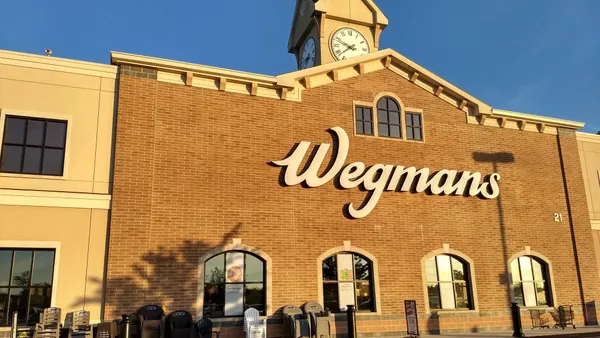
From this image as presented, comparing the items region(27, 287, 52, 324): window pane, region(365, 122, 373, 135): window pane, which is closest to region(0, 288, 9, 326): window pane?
region(27, 287, 52, 324): window pane

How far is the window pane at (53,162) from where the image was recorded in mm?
13250

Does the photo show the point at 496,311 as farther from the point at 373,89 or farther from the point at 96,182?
the point at 96,182

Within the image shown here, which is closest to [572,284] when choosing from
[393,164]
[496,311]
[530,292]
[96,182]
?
[530,292]

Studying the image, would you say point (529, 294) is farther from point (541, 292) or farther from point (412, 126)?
point (412, 126)

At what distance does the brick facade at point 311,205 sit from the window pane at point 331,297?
43cm

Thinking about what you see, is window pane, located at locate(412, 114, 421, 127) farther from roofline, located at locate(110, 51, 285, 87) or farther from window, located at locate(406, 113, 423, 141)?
roofline, located at locate(110, 51, 285, 87)

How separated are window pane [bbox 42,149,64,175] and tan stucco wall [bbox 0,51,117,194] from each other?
0.63ft

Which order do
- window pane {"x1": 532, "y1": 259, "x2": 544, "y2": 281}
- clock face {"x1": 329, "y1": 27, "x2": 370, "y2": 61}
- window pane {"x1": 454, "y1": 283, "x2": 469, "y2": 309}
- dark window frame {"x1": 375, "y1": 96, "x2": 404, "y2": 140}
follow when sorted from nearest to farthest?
1. window pane {"x1": 454, "y1": 283, "x2": 469, "y2": 309}
2. dark window frame {"x1": 375, "y1": 96, "x2": 404, "y2": 140}
3. window pane {"x1": 532, "y1": 259, "x2": 544, "y2": 281}
4. clock face {"x1": 329, "y1": 27, "x2": 370, "y2": 61}

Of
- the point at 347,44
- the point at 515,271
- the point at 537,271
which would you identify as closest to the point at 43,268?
the point at 515,271

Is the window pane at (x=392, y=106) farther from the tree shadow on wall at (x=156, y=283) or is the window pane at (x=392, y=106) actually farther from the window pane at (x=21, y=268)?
the window pane at (x=21, y=268)

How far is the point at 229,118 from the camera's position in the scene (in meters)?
15.2

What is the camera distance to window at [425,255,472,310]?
16594 millimetres

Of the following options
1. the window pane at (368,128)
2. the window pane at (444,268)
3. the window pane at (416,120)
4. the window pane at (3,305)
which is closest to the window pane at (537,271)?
the window pane at (444,268)

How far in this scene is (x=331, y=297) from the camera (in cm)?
1523
